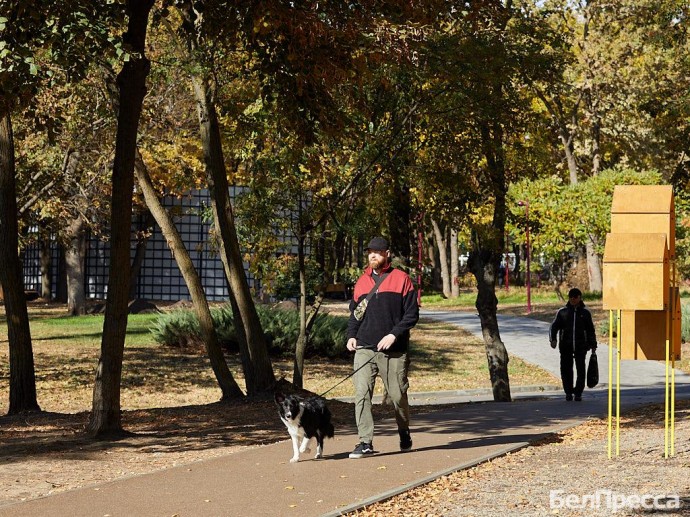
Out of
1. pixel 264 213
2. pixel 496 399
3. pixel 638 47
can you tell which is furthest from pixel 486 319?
pixel 638 47

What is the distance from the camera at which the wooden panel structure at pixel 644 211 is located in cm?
1070

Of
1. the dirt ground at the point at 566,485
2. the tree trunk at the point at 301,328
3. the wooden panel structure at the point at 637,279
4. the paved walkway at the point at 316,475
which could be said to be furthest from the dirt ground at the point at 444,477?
the tree trunk at the point at 301,328

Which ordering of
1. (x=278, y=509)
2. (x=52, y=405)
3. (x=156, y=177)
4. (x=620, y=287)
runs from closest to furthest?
1. (x=278, y=509)
2. (x=620, y=287)
3. (x=52, y=405)
4. (x=156, y=177)

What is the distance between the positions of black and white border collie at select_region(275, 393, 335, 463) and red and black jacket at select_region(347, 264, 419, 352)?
0.71 m

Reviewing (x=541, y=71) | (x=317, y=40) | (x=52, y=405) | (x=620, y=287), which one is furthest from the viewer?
(x=52, y=405)

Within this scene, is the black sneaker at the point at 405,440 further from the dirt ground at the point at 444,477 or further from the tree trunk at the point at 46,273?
the tree trunk at the point at 46,273

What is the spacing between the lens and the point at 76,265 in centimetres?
4025

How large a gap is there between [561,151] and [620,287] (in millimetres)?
44543

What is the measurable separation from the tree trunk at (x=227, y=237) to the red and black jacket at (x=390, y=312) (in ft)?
20.7

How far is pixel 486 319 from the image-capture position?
62.2ft

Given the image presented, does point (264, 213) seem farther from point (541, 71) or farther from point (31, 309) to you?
point (31, 309)

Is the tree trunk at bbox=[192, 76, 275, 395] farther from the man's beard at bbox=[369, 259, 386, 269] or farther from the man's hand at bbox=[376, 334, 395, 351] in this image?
the man's hand at bbox=[376, 334, 395, 351]

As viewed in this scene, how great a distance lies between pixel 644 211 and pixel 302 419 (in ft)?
11.6

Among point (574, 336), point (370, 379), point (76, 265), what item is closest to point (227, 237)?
point (574, 336)
